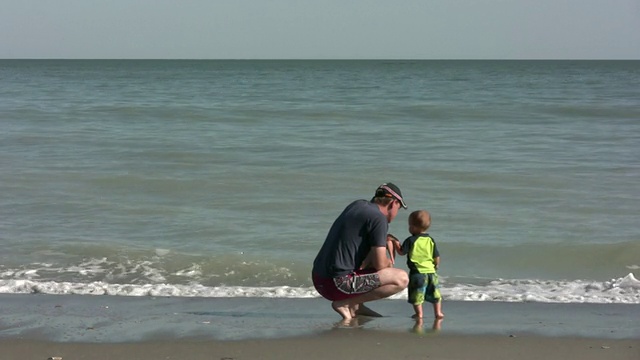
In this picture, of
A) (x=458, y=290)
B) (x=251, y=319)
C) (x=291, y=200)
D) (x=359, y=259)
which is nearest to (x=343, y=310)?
(x=359, y=259)

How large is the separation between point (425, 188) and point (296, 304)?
6128mm

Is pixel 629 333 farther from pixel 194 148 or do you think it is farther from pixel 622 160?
pixel 194 148

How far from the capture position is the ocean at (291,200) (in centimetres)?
843

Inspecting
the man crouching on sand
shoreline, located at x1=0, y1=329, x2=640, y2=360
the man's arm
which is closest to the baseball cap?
the man crouching on sand

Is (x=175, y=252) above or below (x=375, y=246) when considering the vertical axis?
below

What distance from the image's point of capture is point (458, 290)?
7.78 metres

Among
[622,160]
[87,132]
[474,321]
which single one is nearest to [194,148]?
[87,132]

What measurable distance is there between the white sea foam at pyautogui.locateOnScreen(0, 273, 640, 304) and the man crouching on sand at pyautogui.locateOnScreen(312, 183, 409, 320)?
4.41ft

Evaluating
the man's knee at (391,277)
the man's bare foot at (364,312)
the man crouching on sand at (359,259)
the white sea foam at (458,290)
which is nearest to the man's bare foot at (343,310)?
the man crouching on sand at (359,259)

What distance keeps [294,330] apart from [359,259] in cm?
65

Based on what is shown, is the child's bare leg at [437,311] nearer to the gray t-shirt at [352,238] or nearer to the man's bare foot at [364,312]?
the man's bare foot at [364,312]

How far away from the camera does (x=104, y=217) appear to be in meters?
11.2

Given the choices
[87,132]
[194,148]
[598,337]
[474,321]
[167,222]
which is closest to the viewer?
[598,337]

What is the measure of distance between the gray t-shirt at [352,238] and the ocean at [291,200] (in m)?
1.47
